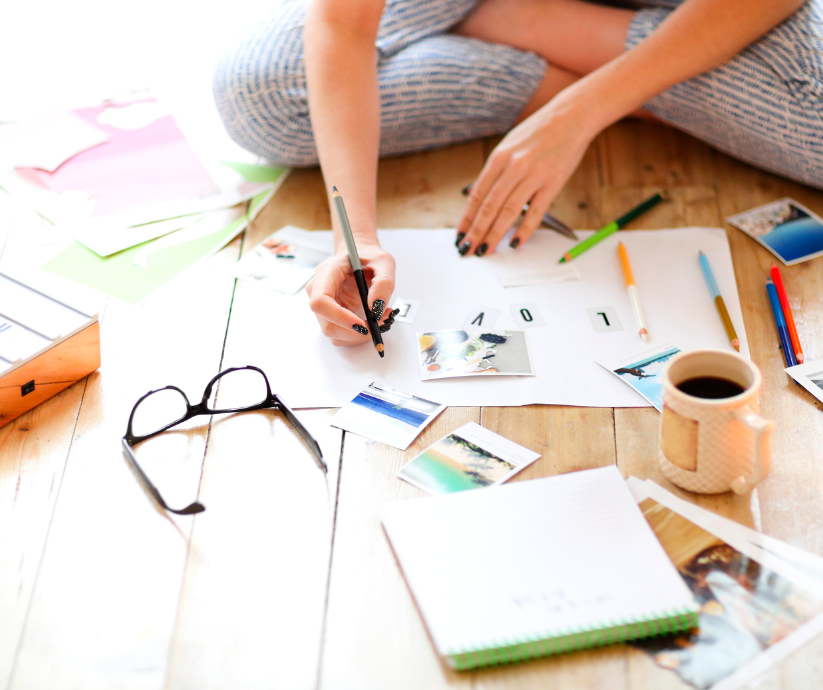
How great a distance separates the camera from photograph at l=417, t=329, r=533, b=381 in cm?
104

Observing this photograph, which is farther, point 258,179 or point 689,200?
point 258,179

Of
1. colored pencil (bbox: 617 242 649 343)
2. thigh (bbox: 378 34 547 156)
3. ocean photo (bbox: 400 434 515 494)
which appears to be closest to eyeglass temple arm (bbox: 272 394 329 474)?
ocean photo (bbox: 400 434 515 494)

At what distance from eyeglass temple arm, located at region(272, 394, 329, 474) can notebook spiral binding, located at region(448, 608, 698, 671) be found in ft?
0.99

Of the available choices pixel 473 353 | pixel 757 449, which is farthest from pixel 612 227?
pixel 757 449

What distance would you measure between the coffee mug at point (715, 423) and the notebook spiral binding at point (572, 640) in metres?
0.16

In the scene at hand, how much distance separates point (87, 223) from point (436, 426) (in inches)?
34.1

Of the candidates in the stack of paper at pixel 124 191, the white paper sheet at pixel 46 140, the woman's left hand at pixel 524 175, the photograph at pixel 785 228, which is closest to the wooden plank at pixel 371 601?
the woman's left hand at pixel 524 175

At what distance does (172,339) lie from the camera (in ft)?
3.76

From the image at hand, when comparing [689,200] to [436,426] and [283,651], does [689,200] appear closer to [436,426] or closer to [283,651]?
[436,426]

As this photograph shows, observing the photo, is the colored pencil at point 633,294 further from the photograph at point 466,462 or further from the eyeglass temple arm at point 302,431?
the eyeglass temple arm at point 302,431

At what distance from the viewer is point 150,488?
2.93 ft

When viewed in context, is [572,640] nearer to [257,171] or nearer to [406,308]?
[406,308]

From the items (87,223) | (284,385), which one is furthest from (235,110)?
(284,385)

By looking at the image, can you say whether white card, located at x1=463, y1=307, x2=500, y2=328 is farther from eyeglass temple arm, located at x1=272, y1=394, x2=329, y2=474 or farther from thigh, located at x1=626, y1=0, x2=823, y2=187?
thigh, located at x1=626, y1=0, x2=823, y2=187
